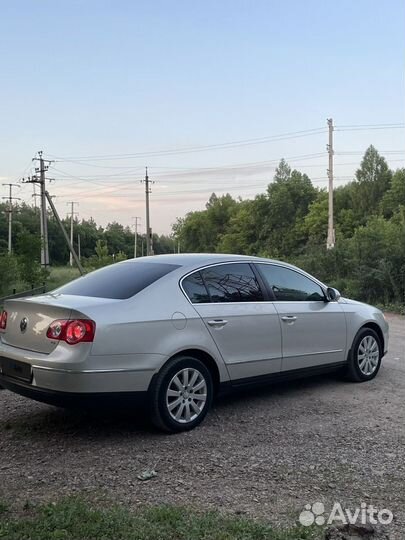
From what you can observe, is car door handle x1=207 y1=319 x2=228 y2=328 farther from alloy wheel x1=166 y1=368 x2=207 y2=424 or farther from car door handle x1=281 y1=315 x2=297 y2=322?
car door handle x1=281 y1=315 x2=297 y2=322

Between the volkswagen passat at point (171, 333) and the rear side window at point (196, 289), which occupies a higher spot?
the rear side window at point (196, 289)

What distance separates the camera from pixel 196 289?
5363 mm

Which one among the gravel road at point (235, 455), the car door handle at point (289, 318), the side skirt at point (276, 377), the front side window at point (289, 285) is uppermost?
→ the front side window at point (289, 285)

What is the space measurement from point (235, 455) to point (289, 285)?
2.32 metres

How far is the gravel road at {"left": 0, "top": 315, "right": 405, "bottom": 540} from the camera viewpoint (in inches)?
145

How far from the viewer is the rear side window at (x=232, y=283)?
5520mm

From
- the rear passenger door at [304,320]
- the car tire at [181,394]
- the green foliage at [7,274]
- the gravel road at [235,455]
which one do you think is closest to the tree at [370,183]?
the green foliage at [7,274]

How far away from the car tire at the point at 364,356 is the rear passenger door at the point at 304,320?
0.22 metres

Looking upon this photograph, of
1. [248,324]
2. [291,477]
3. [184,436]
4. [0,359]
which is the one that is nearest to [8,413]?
[0,359]

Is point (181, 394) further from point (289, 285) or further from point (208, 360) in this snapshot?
point (289, 285)

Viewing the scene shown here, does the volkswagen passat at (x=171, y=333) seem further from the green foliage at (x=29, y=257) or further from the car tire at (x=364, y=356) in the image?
the green foliage at (x=29, y=257)

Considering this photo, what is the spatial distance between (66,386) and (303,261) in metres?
20.6

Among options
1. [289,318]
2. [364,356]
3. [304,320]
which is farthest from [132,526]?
[364,356]

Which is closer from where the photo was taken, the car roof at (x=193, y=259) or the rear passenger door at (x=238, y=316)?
the rear passenger door at (x=238, y=316)
